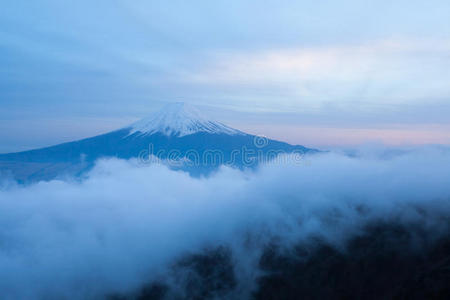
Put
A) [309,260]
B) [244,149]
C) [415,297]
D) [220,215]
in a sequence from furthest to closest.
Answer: [244,149], [220,215], [309,260], [415,297]

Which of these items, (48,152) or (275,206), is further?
(48,152)

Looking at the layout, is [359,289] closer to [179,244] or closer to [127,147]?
[179,244]

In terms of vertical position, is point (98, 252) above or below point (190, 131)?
below

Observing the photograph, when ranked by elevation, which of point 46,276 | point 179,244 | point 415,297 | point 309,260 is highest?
point 415,297

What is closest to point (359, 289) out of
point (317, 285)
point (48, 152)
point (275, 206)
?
point (317, 285)
